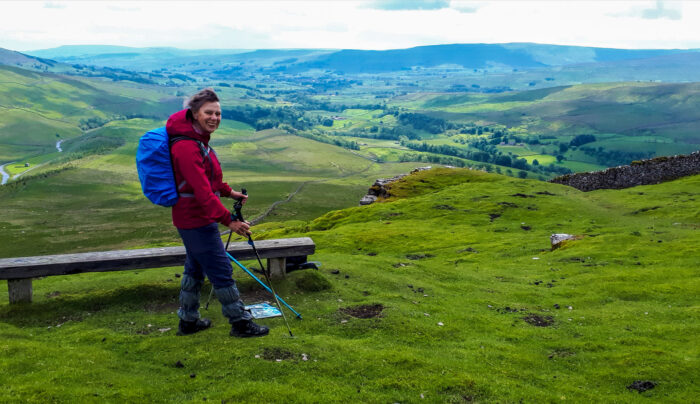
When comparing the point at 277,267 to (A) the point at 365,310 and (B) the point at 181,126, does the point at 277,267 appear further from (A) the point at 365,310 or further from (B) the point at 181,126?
(B) the point at 181,126

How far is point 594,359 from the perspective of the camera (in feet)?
43.8

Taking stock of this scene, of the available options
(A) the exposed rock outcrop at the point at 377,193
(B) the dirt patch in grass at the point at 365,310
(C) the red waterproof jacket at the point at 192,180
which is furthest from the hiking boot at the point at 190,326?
(A) the exposed rock outcrop at the point at 377,193

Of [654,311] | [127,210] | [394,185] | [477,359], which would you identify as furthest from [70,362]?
[127,210]

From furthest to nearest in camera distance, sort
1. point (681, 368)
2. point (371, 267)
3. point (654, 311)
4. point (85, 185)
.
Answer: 1. point (85, 185)
2. point (371, 267)
3. point (654, 311)
4. point (681, 368)

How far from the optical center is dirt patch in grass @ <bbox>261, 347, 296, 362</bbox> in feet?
37.6

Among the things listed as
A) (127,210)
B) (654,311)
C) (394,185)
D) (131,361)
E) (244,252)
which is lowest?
(127,210)

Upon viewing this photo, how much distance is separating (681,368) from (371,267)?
13.7 metres

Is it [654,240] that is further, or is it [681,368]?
[654,240]

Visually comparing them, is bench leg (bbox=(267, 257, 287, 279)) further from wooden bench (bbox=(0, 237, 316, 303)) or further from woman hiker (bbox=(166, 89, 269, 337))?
woman hiker (bbox=(166, 89, 269, 337))

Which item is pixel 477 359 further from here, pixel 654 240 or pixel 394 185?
pixel 394 185

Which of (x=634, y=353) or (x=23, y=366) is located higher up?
(x=23, y=366)

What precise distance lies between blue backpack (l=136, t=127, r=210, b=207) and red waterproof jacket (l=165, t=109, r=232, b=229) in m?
0.13

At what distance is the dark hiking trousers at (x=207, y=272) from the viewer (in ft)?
37.4

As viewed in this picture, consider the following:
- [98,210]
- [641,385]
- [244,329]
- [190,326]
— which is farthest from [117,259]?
[98,210]
